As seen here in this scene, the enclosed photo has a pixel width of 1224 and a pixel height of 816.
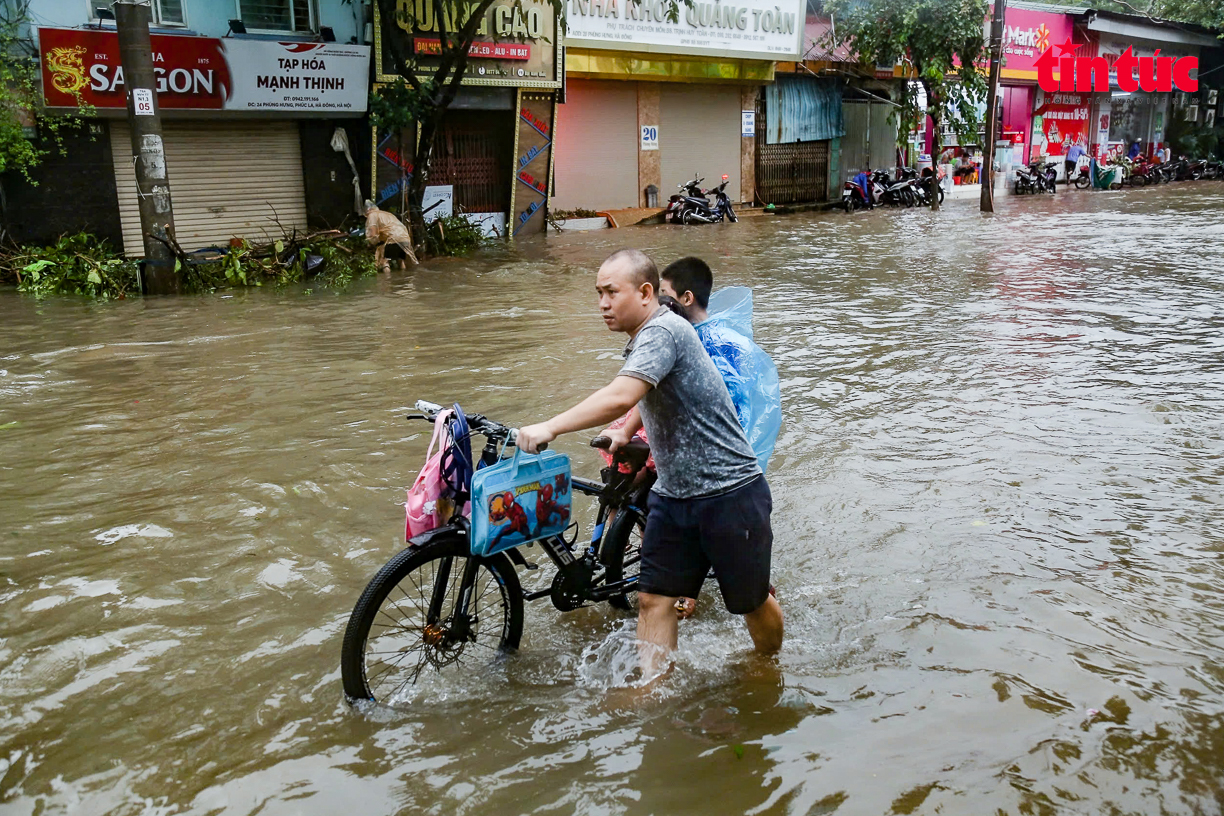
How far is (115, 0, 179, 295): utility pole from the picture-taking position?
11.4m

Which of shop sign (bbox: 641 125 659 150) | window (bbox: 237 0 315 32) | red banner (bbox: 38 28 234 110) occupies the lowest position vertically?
shop sign (bbox: 641 125 659 150)

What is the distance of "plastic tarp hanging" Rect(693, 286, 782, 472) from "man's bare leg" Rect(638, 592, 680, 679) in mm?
709

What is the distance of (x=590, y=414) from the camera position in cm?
301

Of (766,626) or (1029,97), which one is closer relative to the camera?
(766,626)

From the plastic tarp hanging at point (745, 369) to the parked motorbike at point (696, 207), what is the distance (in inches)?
762

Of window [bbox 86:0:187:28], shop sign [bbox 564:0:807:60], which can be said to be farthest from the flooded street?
shop sign [bbox 564:0:807:60]

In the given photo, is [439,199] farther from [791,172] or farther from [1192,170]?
[1192,170]

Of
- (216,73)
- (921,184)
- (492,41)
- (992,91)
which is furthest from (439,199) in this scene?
(921,184)

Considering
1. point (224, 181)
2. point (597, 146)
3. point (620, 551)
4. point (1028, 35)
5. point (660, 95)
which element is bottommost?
point (620, 551)

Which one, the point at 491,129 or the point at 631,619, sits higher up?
the point at 491,129

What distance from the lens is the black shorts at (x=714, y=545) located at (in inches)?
131

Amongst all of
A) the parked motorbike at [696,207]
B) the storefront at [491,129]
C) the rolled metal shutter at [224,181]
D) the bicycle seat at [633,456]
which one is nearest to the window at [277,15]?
the storefront at [491,129]

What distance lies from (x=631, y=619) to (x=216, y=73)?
1313 cm

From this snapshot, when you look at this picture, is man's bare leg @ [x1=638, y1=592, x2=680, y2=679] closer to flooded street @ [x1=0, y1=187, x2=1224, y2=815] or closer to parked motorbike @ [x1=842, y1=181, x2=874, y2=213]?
flooded street @ [x1=0, y1=187, x2=1224, y2=815]
